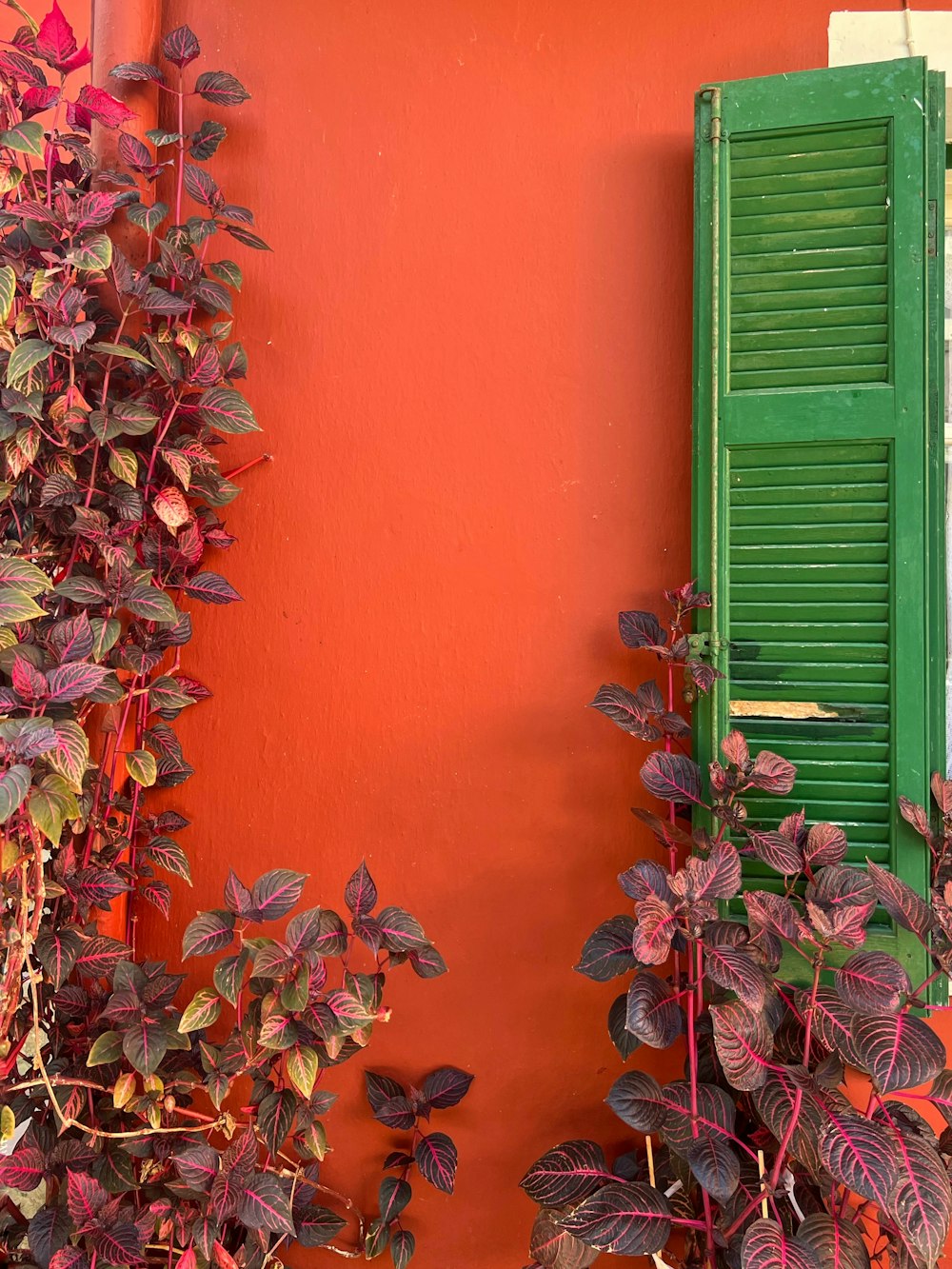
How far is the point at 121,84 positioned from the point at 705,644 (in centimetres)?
154

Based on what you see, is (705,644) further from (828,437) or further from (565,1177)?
(565,1177)

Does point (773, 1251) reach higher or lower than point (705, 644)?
lower

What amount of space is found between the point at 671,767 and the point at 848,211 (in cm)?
92

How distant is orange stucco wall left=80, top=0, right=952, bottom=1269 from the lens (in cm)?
157

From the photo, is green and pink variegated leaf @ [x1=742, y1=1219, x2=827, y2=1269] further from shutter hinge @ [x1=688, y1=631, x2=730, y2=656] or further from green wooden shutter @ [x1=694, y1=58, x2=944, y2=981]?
shutter hinge @ [x1=688, y1=631, x2=730, y2=656]

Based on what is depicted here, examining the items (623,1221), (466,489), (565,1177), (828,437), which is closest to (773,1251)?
(623,1221)

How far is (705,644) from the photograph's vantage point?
4.68 ft

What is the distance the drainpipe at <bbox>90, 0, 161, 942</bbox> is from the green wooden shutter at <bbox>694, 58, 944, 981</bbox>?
106 centimetres

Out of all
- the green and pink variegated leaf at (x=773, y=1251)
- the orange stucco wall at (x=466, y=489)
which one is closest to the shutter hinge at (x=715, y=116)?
the orange stucco wall at (x=466, y=489)

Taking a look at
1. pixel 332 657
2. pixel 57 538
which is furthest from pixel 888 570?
pixel 57 538

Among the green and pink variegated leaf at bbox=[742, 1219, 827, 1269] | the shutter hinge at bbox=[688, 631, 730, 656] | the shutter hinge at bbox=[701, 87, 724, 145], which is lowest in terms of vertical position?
the green and pink variegated leaf at bbox=[742, 1219, 827, 1269]

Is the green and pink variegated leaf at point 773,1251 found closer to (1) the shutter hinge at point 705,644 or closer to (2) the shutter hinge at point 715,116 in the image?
(1) the shutter hinge at point 705,644

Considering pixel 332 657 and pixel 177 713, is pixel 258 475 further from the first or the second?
pixel 177 713

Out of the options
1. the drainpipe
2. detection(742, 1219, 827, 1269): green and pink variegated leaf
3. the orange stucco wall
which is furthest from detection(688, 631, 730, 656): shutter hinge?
the drainpipe
